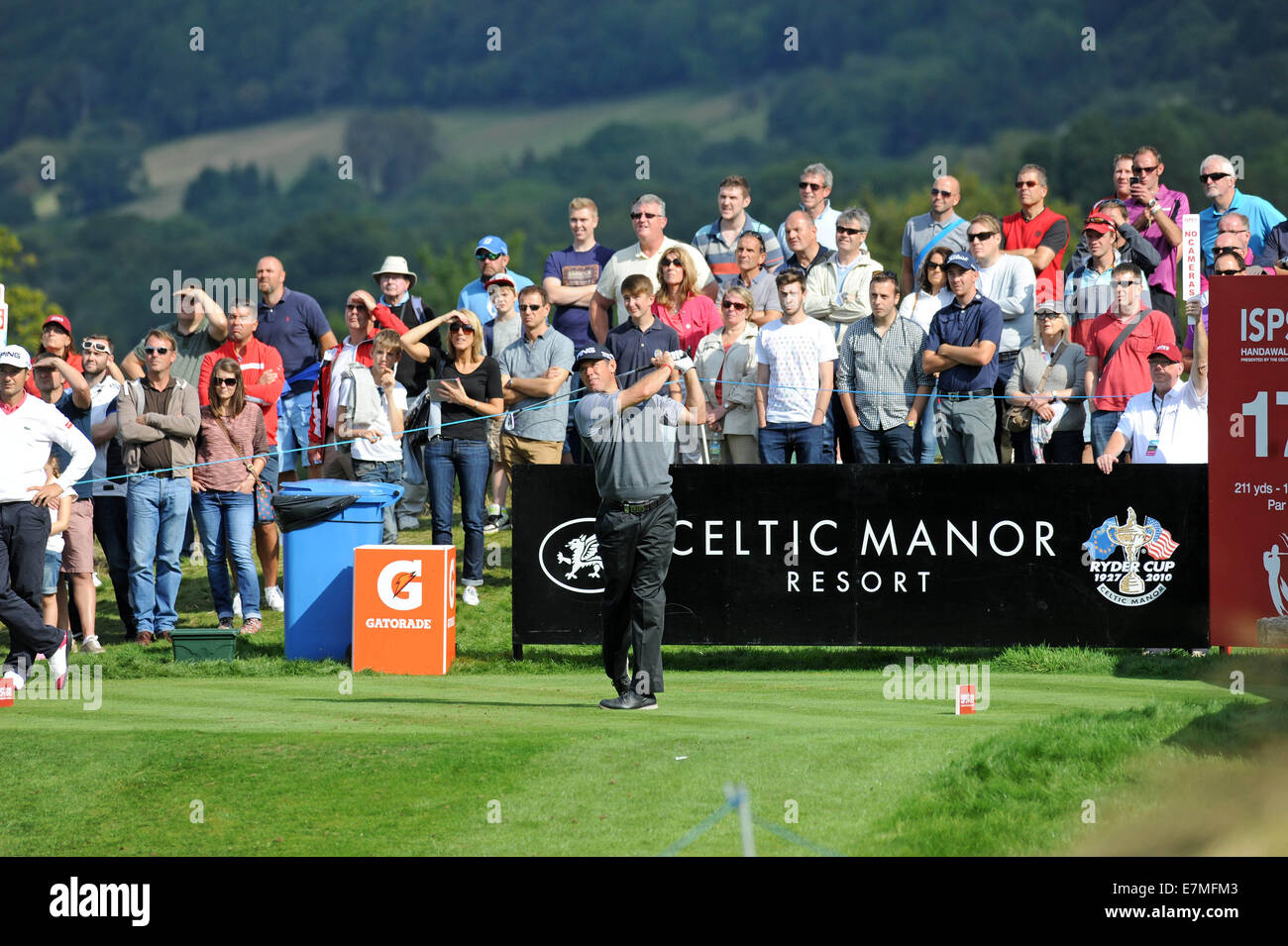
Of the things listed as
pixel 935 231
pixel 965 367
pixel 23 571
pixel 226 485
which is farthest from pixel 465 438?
pixel 935 231

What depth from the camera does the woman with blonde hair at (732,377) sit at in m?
14.6

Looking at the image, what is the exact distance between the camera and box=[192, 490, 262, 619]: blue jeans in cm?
1462

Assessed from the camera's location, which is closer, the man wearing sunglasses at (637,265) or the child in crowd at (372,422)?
the child in crowd at (372,422)

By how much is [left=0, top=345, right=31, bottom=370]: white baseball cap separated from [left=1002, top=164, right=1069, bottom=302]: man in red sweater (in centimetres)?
932

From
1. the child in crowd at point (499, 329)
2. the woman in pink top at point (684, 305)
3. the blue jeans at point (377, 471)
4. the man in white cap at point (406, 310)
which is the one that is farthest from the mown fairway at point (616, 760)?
the man in white cap at point (406, 310)

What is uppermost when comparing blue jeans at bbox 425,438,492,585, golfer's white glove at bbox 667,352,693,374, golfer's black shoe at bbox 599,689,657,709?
golfer's white glove at bbox 667,352,693,374

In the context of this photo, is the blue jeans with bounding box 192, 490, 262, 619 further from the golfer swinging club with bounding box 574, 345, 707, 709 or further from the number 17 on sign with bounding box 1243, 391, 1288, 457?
the number 17 on sign with bounding box 1243, 391, 1288, 457

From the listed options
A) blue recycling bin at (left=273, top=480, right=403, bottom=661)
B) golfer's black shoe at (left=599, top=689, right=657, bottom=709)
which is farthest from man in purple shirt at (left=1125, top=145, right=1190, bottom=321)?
blue recycling bin at (left=273, top=480, right=403, bottom=661)

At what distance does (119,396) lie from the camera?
47.9 ft

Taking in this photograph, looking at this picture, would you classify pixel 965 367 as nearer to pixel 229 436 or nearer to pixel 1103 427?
pixel 1103 427

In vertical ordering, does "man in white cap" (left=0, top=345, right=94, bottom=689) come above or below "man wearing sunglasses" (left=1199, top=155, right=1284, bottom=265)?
below

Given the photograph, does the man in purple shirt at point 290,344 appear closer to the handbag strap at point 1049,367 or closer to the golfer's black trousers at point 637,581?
the golfer's black trousers at point 637,581

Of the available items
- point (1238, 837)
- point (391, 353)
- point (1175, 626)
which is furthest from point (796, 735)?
point (391, 353)

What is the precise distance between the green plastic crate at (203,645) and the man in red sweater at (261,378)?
74.0 inches
